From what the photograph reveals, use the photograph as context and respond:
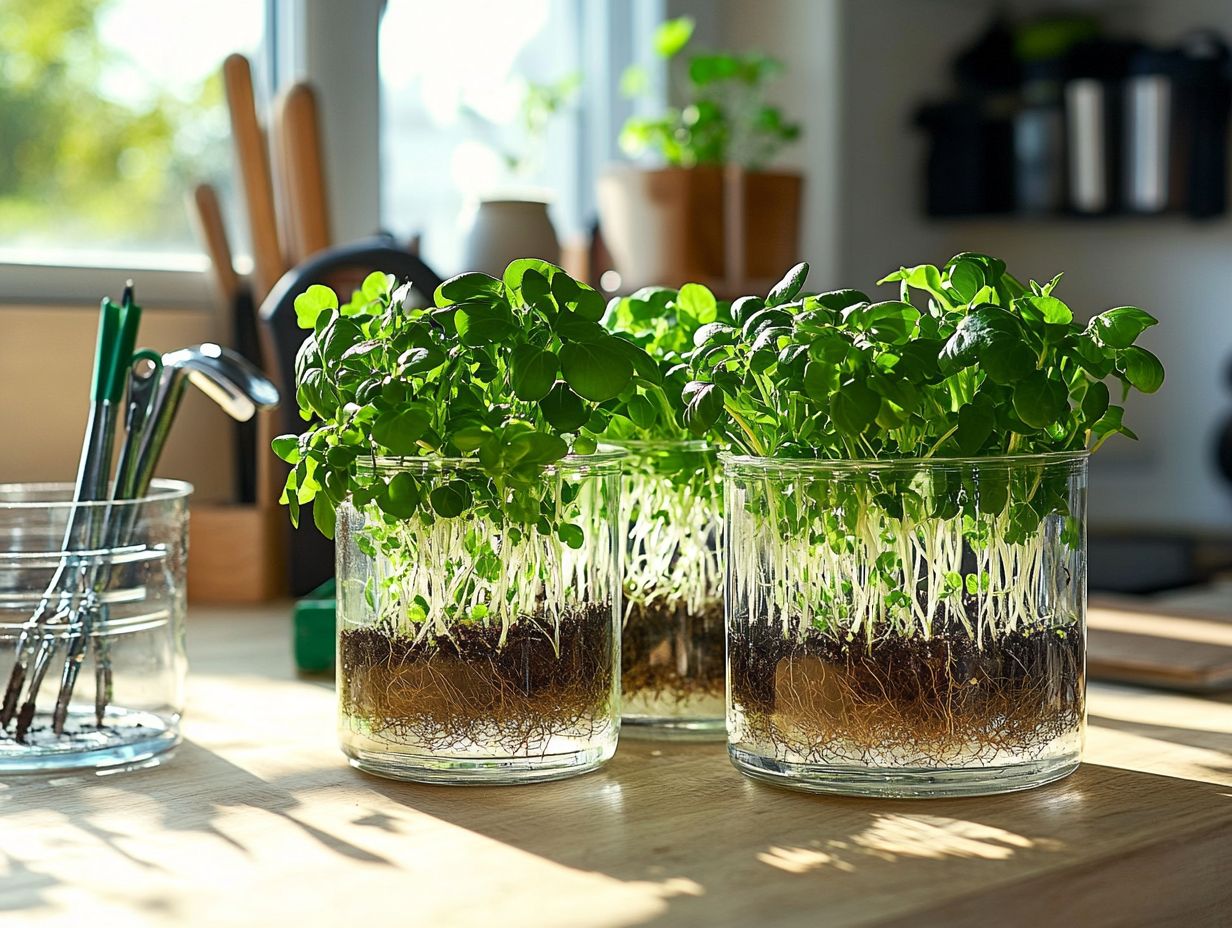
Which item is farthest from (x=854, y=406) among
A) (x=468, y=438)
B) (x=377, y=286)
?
(x=377, y=286)

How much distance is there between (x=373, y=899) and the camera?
49 cm

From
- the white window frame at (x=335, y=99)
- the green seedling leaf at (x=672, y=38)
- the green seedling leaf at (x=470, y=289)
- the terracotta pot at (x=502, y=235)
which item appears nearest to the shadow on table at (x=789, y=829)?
the green seedling leaf at (x=470, y=289)

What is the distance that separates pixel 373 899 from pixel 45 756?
0.29 m

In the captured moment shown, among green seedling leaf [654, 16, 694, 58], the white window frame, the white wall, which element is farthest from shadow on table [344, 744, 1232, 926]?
the white wall

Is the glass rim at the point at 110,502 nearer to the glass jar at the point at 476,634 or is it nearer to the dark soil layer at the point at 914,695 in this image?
the glass jar at the point at 476,634

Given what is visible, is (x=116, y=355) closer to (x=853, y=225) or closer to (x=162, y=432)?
(x=162, y=432)

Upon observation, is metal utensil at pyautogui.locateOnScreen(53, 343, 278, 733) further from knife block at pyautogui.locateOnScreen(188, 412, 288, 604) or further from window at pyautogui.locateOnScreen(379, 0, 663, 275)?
Result: window at pyautogui.locateOnScreen(379, 0, 663, 275)

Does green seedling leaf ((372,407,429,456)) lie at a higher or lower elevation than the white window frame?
lower

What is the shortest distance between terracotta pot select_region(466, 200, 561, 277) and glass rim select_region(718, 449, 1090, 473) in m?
0.99

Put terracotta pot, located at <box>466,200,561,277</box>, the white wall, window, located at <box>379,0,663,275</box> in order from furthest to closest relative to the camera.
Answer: the white wall < window, located at <box>379,0,663,275</box> < terracotta pot, located at <box>466,200,561,277</box>

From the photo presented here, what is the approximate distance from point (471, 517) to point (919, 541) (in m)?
0.19

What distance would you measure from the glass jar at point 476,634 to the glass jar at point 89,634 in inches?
5.6

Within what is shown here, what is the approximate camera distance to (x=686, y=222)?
72.1 inches

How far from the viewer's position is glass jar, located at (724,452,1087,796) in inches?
23.9
